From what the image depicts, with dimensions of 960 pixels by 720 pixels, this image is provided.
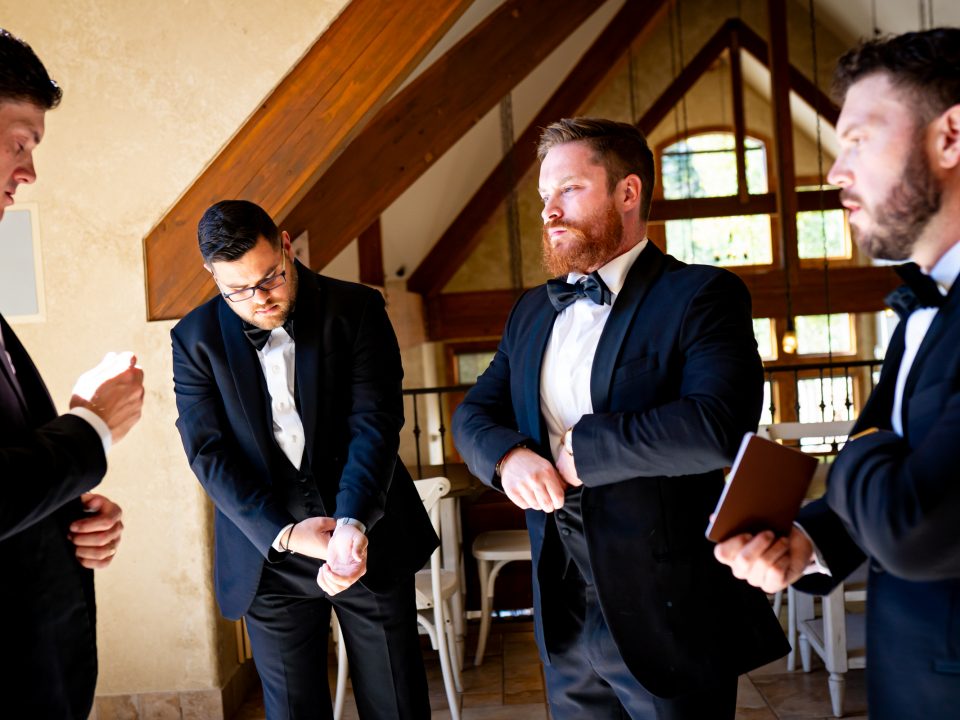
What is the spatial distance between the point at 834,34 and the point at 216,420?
12.8m

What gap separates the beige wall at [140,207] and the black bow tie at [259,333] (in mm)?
1430

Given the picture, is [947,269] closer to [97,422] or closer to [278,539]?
[97,422]

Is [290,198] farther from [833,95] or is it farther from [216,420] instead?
[833,95]

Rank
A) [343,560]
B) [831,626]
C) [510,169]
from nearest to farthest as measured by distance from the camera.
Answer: [343,560] → [831,626] → [510,169]

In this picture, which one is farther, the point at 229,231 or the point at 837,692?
the point at 837,692

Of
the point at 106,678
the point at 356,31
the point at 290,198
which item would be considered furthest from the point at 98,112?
the point at 106,678

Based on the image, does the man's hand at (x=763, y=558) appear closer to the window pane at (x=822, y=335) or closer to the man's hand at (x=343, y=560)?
the man's hand at (x=343, y=560)

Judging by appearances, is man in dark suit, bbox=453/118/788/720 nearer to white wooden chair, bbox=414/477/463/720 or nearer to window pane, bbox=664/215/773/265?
white wooden chair, bbox=414/477/463/720

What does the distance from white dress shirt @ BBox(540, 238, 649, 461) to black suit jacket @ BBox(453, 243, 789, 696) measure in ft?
0.14

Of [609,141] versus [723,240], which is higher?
[723,240]

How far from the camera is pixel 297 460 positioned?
88.8 inches

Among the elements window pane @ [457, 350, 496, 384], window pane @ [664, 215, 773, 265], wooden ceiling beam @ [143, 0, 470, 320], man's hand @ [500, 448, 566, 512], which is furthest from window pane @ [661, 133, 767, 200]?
man's hand @ [500, 448, 566, 512]

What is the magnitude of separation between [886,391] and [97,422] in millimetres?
1299

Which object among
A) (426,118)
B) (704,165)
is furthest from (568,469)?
(704,165)
